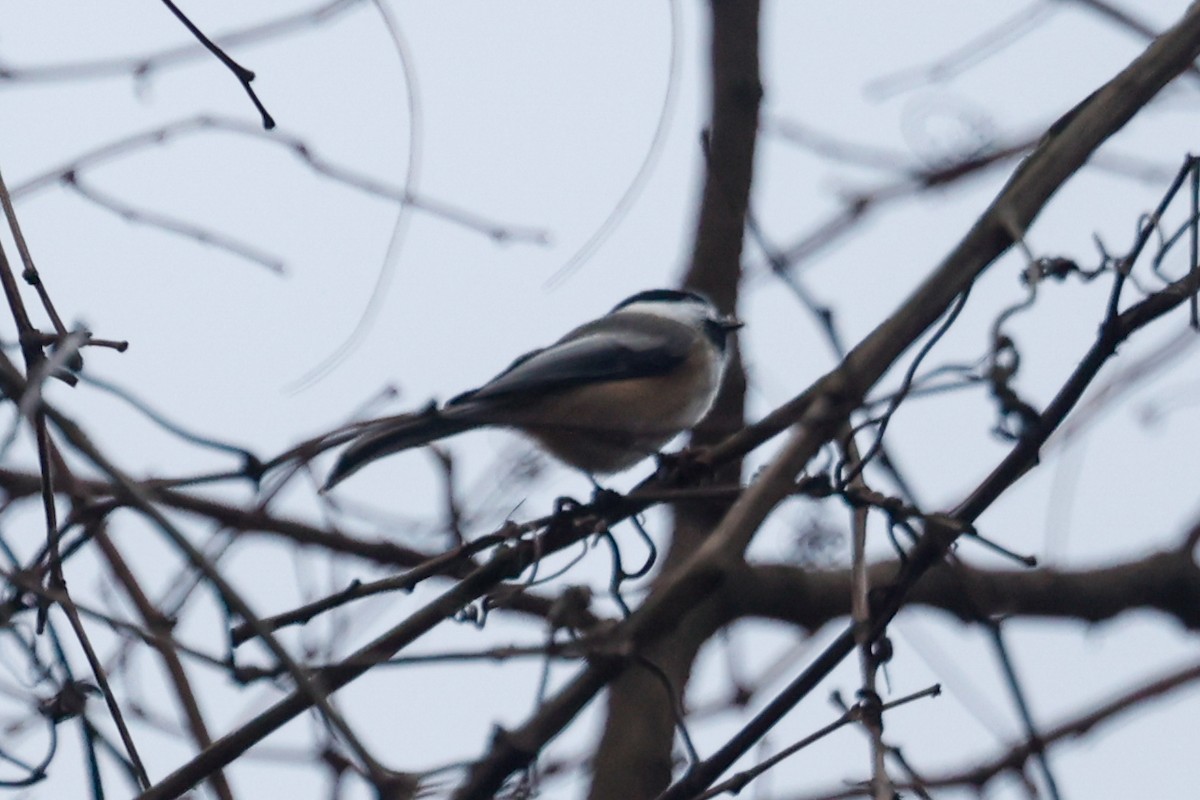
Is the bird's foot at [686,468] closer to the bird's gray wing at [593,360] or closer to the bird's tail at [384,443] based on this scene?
the bird's tail at [384,443]

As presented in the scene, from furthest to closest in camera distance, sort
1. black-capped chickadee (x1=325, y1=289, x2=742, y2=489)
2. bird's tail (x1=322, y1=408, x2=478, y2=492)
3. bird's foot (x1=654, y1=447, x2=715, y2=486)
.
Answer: black-capped chickadee (x1=325, y1=289, x2=742, y2=489)
bird's tail (x1=322, y1=408, x2=478, y2=492)
bird's foot (x1=654, y1=447, x2=715, y2=486)

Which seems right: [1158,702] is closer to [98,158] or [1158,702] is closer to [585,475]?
[585,475]

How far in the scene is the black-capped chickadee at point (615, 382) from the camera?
267 centimetres

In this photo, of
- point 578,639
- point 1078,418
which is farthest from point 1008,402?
point 578,639

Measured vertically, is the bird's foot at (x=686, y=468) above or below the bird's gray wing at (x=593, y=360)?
below

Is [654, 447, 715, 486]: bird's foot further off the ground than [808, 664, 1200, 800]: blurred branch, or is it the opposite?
[654, 447, 715, 486]: bird's foot

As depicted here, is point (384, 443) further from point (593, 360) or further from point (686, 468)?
point (593, 360)

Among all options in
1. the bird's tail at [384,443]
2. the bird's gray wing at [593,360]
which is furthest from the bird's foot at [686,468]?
the bird's gray wing at [593,360]

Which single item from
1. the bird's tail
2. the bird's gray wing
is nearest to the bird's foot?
the bird's tail

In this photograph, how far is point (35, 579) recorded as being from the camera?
1.49 meters

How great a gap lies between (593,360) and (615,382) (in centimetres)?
7

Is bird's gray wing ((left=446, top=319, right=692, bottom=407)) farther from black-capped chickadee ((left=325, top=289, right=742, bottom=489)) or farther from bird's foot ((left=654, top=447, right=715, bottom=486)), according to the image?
bird's foot ((left=654, top=447, right=715, bottom=486))

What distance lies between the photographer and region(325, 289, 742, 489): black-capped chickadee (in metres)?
2.67

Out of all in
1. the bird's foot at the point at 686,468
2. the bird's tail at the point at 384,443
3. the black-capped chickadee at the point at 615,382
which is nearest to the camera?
the bird's foot at the point at 686,468
